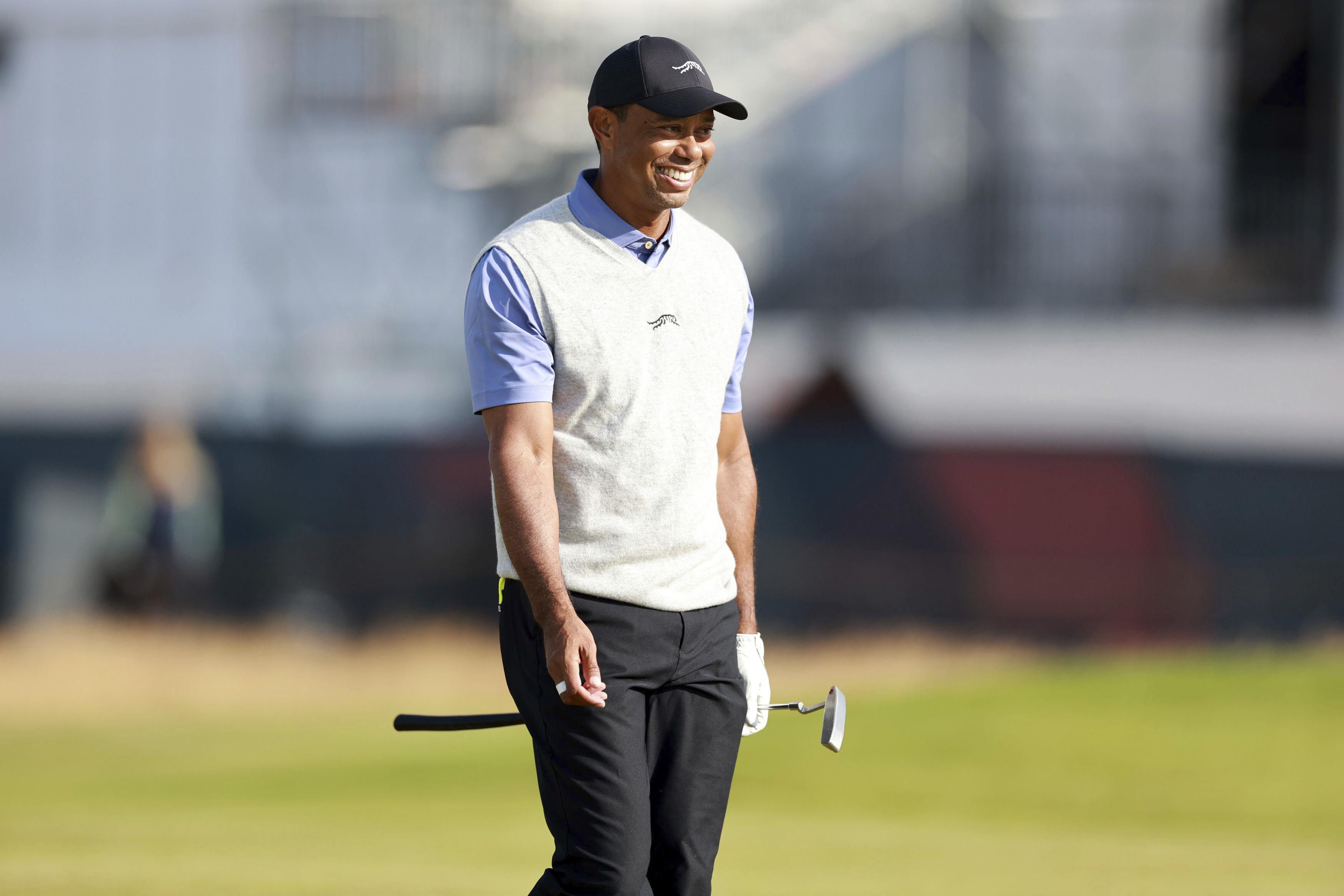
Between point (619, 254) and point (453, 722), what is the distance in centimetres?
127

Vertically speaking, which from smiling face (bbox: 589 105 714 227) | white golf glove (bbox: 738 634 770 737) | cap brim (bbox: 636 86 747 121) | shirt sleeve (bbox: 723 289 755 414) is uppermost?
cap brim (bbox: 636 86 747 121)

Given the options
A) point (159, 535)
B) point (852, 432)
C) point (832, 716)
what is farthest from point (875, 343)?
point (832, 716)

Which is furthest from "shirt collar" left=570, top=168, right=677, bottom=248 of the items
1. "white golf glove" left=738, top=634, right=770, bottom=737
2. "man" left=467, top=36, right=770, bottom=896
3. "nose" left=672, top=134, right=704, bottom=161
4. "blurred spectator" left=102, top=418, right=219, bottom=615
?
"blurred spectator" left=102, top=418, right=219, bottom=615

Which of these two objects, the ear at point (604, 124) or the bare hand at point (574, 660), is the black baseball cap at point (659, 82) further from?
the bare hand at point (574, 660)

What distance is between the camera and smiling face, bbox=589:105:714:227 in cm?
427

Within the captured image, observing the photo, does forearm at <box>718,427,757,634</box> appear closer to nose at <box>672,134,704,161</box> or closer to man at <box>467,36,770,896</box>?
man at <box>467,36,770,896</box>

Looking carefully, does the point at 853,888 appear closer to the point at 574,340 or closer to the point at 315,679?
the point at 574,340

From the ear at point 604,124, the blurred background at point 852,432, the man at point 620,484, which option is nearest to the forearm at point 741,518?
the man at point 620,484

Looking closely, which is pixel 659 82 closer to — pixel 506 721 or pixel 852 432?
pixel 506 721

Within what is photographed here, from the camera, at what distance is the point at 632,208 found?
436 cm

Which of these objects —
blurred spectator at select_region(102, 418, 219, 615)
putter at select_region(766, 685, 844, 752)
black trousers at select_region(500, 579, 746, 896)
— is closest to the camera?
black trousers at select_region(500, 579, 746, 896)

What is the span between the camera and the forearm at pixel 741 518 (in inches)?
183

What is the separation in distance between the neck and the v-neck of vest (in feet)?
0.29

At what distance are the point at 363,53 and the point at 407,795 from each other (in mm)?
15703
